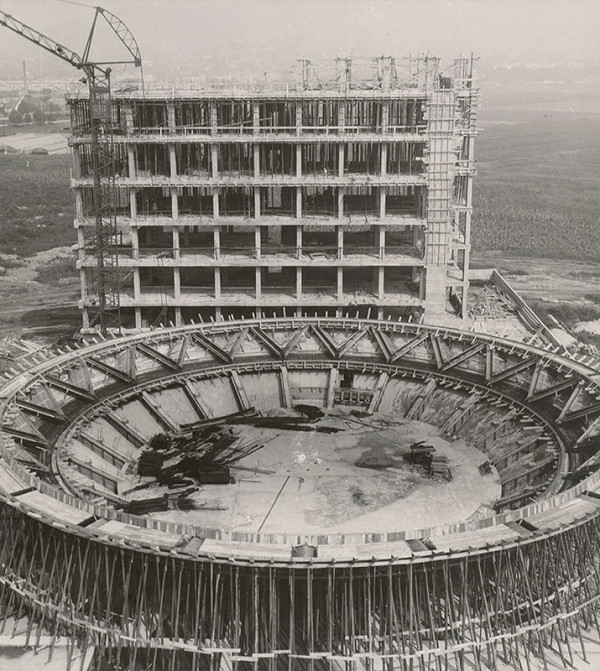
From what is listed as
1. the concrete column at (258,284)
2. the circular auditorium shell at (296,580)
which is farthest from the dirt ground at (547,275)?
the circular auditorium shell at (296,580)

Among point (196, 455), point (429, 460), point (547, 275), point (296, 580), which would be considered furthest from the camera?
point (547, 275)

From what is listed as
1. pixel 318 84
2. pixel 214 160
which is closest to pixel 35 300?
pixel 214 160

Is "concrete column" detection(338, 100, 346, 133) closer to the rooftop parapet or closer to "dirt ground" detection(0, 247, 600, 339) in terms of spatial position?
the rooftop parapet

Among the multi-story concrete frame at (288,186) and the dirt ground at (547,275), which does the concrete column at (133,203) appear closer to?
the multi-story concrete frame at (288,186)

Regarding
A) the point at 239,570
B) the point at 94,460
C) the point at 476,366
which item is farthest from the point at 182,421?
the point at 239,570

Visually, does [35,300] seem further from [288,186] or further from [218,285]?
[288,186]
